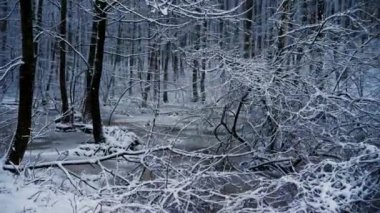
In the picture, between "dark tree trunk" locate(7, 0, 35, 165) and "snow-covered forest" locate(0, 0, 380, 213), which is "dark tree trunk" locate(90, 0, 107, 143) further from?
"dark tree trunk" locate(7, 0, 35, 165)

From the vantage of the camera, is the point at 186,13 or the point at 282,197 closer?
the point at 282,197

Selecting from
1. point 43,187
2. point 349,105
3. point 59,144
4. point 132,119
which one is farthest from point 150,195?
point 132,119

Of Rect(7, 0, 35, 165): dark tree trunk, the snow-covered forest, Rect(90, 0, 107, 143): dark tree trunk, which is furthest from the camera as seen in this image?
Rect(90, 0, 107, 143): dark tree trunk

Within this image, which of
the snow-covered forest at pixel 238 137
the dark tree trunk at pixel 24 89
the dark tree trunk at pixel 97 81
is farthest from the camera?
the dark tree trunk at pixel 97 81

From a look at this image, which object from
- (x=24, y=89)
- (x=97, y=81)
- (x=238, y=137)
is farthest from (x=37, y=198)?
(x=97, y=81)

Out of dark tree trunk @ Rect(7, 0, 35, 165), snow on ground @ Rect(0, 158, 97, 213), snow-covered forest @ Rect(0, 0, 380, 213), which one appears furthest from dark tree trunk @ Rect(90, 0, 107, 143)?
snow on ground @ Rect(0, 158, 97, 213)

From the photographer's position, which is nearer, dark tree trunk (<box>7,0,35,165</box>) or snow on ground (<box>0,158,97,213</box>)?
snow on ground (<box>0,158,97,213</box>)

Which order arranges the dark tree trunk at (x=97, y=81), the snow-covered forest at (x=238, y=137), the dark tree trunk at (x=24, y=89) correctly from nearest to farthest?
the snow-covered forest at (x=238, y=137), the dark tree trunk at (x=24, y=89), the dark tree trunk at (x=97, y=81)

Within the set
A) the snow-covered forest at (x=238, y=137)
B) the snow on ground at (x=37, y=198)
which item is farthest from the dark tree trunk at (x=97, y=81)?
the snow on ground at (x=37, y=198)

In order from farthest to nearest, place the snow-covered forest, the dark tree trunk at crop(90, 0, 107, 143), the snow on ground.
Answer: the dark tree trunk at crop(90, 0, 107, 143) < the snow-covered forest < the snow on ground

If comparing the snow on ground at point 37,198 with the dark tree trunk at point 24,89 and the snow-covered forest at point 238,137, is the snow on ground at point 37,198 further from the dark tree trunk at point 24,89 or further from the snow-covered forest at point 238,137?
the dark tree trunk at point 24,89

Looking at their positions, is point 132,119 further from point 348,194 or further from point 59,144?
point 348,194

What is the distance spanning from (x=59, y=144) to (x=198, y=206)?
10.4 m

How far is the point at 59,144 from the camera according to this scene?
1677cm
